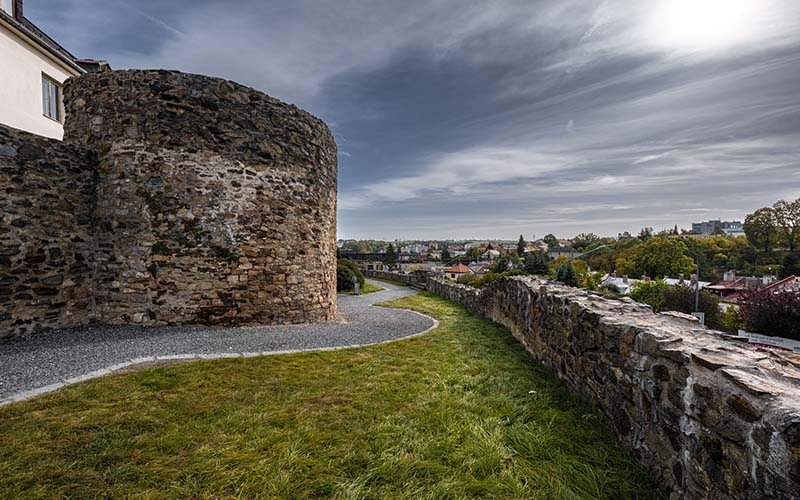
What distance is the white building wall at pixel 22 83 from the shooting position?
12047 millimetres

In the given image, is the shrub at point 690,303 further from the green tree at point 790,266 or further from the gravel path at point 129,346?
the gravel path at point 129,346

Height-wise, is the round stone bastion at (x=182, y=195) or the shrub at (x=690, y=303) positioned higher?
the round stone bastion at (x=182, y=195)

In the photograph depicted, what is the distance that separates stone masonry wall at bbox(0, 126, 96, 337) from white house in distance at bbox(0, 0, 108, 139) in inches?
263

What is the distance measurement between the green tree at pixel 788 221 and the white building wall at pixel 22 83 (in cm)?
8066

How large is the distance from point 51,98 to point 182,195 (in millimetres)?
12989

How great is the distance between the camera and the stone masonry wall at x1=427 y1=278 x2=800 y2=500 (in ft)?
5.20

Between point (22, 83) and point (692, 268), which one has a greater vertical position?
point (22, 83)

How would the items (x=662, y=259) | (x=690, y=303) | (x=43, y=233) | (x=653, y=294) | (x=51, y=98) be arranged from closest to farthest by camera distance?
(x=43, y=233), (x=51, y=98), (x=690, y=303), (x=653, y=294), (x=662, y=259)

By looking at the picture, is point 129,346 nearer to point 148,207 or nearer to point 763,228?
point 148,207

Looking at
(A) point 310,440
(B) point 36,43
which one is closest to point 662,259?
(A) point 310,440

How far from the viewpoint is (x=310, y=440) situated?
2904 millimetres

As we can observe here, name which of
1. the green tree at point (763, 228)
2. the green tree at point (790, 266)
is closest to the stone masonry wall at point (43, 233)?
the green tree at point (790, 266)

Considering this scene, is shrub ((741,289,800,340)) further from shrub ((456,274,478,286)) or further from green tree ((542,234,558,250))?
green tree ((542,234,558,250))

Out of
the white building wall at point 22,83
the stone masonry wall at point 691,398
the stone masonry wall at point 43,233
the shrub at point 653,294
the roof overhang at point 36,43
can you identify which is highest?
the roof overhang at point 36,43
